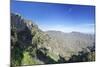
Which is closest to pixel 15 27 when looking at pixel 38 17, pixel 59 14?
pixel 38 17
